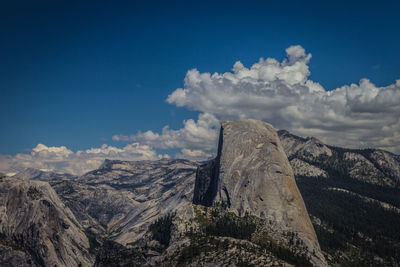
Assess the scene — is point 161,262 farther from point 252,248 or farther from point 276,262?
point 276,262

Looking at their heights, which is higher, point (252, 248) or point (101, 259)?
point (252, 248)

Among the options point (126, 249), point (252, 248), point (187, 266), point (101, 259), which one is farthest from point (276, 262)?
point (101, 259)

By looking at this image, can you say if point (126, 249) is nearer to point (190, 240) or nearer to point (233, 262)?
point (190, 240)

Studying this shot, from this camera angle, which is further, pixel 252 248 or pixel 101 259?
pixel 101 259

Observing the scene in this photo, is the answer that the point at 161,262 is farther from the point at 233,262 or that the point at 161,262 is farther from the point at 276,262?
the point at 276,262

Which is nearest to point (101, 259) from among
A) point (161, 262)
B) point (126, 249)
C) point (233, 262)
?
point (126, 249)

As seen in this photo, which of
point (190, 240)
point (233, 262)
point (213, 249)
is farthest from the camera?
point (190, 240)

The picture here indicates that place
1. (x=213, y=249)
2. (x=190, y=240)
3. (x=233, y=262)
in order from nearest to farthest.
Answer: (x=233, y=262) < (x=213, y=249) < (x=190, y=240)

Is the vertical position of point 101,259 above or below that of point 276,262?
below

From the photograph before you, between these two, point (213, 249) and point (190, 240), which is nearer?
point (213, 249)
